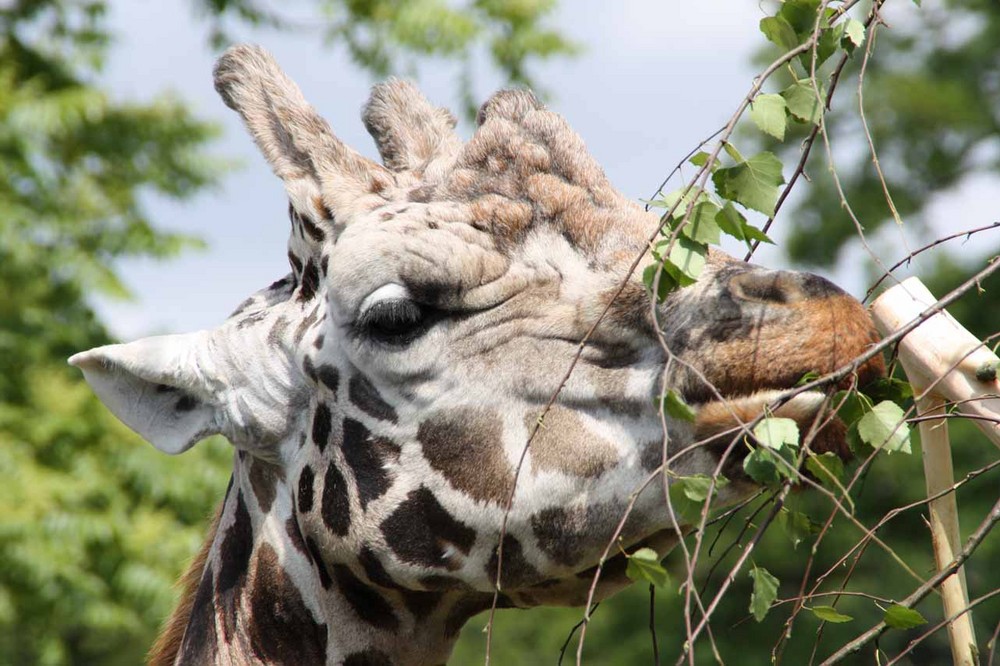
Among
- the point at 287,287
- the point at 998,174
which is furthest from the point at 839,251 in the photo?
the point at 287,287

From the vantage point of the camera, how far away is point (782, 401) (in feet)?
8.30

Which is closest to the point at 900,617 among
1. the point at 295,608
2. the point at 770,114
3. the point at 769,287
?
the point at 769,287

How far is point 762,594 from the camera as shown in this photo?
96.3 inches

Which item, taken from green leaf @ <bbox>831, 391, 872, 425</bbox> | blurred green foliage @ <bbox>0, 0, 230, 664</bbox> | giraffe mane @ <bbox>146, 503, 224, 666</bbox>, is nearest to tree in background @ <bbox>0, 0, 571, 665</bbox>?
blurred green foliage @ <bbox>0, 0, 230, 664</bbox>

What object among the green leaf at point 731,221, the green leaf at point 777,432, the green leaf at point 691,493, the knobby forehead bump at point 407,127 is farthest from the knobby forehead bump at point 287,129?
the green leaf at point 777,432

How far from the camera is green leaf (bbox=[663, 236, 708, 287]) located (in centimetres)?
265

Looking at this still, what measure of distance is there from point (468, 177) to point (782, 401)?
1294 millimetres

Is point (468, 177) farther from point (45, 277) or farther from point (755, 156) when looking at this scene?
point (45, 277)

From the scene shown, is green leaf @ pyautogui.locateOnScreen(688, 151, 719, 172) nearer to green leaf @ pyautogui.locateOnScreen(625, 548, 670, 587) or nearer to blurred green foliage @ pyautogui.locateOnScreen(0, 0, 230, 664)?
green leaf @ pyautogui.locateOnScreen(625, 548, 670, 587)

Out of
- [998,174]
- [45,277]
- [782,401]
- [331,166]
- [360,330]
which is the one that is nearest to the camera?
[782,401]

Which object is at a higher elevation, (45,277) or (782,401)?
(45,277)

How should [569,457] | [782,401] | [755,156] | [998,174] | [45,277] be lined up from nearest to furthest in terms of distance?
[782,401], [755,156], [569,457], [45,277], [998,174]

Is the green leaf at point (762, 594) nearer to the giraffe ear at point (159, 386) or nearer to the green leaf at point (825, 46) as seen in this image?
the green leaf at point (825, 46)

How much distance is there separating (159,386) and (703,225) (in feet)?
6.15
